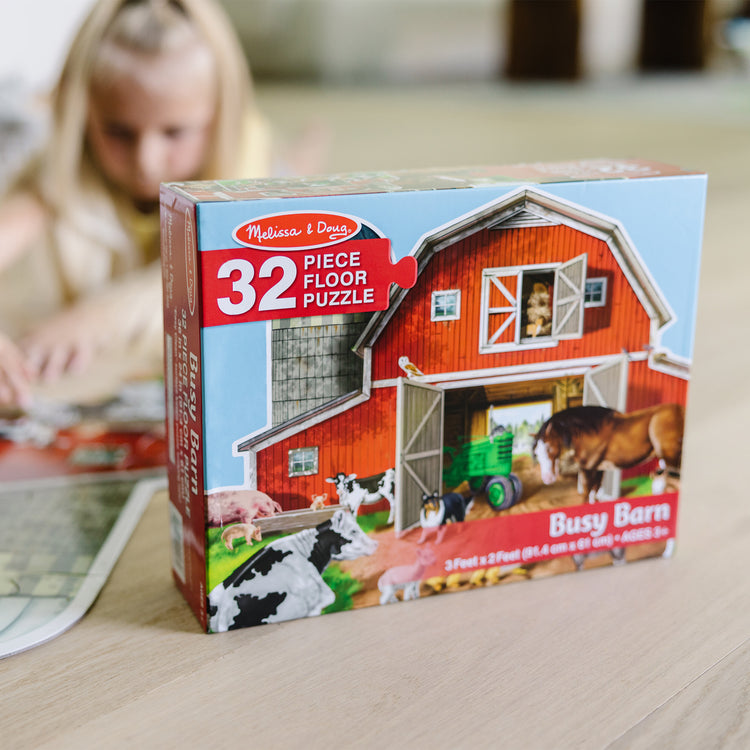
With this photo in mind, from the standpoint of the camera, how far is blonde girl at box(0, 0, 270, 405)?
3.16 ft

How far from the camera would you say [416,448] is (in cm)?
51

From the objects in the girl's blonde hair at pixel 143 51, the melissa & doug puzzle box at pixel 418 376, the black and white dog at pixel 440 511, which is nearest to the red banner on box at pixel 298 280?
the melissa & doug puzzle box at pixel 418 376

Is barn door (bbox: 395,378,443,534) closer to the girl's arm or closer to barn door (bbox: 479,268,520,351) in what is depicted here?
barn door (bbox: 479,268,520,351)

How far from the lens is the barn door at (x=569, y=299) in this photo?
0.51 m

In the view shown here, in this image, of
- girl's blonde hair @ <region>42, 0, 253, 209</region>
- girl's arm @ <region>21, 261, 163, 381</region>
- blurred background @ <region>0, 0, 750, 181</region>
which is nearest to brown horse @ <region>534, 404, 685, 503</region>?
girl's arm @ <region>21, 261, 163, 381</region>

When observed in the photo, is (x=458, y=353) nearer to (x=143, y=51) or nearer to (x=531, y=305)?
(x=531, y=305)

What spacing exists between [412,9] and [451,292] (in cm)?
406

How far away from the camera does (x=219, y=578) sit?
1.60 feet

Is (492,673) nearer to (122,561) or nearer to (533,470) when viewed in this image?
(533,470)

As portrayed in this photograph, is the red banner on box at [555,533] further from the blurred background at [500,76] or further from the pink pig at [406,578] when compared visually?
the blurred background at [500,76]

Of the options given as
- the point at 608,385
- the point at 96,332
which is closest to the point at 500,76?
the point at 96,332

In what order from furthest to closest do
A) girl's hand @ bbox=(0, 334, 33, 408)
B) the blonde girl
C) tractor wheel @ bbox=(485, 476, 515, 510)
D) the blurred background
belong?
1. the blurred background
2. the blonde girl
3. girl's hand @ bbox=(0, 334, 33, 408)
4. tractor wheel @ bbox=(485, 476, 515, 510)

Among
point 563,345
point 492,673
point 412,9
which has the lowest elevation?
point 492,673

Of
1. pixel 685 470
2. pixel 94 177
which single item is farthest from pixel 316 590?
pixel 94 177
